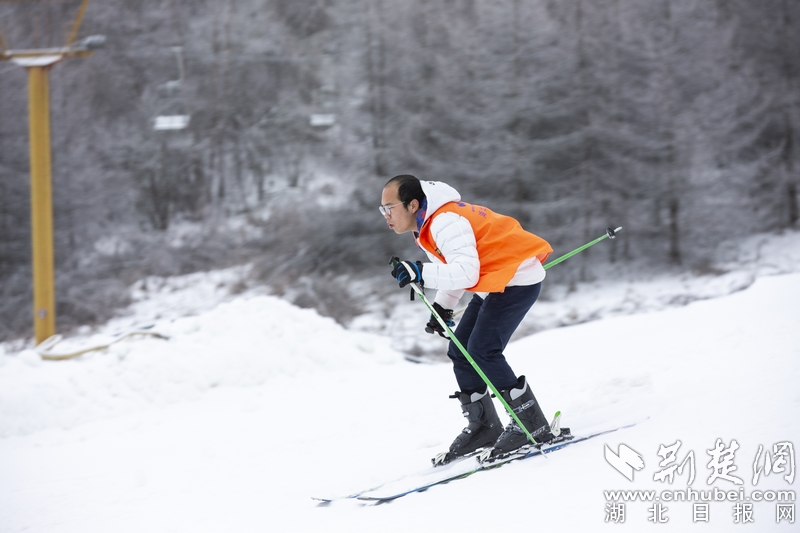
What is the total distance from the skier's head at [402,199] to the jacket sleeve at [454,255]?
0.16 metres

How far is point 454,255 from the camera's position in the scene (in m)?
2.85

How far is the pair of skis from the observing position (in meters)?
3.03

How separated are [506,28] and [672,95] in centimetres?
358

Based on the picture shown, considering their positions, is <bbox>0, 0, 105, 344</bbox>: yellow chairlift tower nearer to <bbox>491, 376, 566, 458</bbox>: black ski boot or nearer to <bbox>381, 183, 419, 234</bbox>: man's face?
<bbox>381, 183, 419, 234</bbox>: man's face

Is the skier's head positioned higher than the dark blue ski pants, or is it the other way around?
the skier's head

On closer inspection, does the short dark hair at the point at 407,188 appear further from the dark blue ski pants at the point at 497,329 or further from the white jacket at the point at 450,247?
the dark blue ski pants at the point at 497,329

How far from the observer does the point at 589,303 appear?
476 inches

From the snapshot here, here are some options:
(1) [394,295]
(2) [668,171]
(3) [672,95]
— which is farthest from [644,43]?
(1) [394,295]

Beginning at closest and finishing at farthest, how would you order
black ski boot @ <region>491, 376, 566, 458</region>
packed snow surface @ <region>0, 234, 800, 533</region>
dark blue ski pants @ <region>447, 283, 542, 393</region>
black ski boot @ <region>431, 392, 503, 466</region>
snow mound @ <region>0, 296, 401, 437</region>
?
packed snow surface @ <region>0, 234, 800, 533</region>
dark blue ski pants @ <region>447, 283, 542, 393</region>
black ski boot @ <region>491, 376, 566, 458</region>
black ski boot @ <region>431, 392, 503, 466</region>
snow mound @ <region>0, 296, 401, 437</region>

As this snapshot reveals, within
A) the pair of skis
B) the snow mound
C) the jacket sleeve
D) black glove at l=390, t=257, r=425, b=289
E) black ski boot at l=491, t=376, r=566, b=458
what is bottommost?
the snow mound

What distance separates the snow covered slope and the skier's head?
1323 mm

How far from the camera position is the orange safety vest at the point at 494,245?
2934 mm

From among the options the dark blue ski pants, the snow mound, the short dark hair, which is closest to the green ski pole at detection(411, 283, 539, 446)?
the dark blue ski pants

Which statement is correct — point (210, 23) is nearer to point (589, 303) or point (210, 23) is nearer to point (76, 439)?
point (589, 303)
